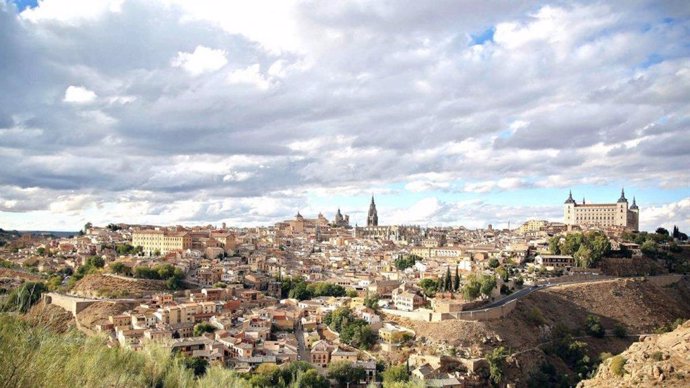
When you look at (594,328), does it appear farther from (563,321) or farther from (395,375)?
(395,375)

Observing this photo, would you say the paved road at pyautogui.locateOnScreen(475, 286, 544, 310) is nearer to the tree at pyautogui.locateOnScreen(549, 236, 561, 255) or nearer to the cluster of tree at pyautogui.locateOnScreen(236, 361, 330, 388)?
the tree at pyautogui.locateOnScreen(549, 236, 561, 255)

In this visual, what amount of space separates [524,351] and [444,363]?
4781 millimetres

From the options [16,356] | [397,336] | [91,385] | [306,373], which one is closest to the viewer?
[16,356]

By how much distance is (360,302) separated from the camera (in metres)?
30.8

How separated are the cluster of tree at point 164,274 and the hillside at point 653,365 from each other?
906 inches

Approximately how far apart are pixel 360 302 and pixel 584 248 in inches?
659

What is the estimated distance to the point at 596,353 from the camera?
2836cm

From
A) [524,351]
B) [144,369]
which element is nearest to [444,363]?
[524,351]

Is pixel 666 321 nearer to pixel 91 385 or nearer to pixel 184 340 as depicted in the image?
pixel 184 340

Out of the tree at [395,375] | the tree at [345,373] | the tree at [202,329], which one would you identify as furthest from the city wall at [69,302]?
the tree at [395,375]

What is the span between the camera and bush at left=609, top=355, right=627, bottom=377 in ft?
66.7

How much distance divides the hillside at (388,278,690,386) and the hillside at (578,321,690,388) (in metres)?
4.37

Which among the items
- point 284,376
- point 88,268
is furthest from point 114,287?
point 284,376

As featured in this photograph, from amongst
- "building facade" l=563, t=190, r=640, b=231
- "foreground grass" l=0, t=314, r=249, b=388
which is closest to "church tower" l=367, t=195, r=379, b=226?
"building facade" l=563, t=190, r=640, b=231
